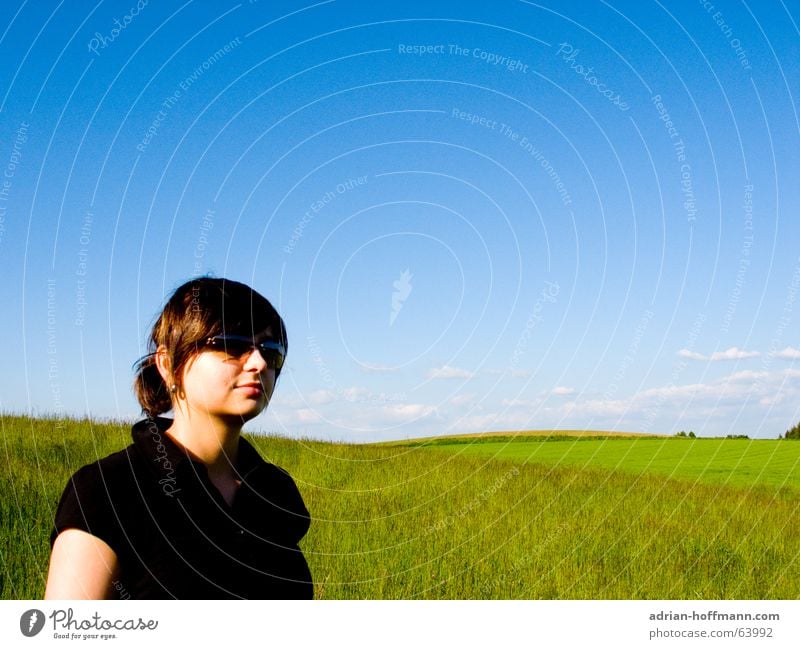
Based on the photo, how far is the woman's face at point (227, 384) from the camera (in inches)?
129

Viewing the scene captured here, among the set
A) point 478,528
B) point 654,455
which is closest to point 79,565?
point 478,528

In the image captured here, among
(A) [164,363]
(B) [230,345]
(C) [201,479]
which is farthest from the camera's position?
(A) [164,363]

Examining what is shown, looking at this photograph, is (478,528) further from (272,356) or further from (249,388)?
(249,388)

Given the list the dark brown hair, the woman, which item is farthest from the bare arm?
the dark brown hair

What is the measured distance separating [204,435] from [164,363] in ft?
1.31

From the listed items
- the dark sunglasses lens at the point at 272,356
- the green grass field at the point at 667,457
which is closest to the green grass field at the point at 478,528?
the dark sunglasses lens at the point at 272,356

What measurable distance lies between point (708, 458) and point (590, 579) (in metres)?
21.4

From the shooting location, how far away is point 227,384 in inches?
130

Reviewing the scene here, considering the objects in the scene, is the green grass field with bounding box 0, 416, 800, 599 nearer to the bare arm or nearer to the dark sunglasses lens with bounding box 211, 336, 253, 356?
the bare arm

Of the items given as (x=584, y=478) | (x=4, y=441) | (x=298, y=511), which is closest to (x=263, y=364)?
(x=298, y=511)

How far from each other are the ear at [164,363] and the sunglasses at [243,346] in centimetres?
25

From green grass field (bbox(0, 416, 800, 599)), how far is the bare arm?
10.3 feet

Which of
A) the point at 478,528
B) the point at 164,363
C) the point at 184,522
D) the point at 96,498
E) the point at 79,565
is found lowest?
the point at 478,528
